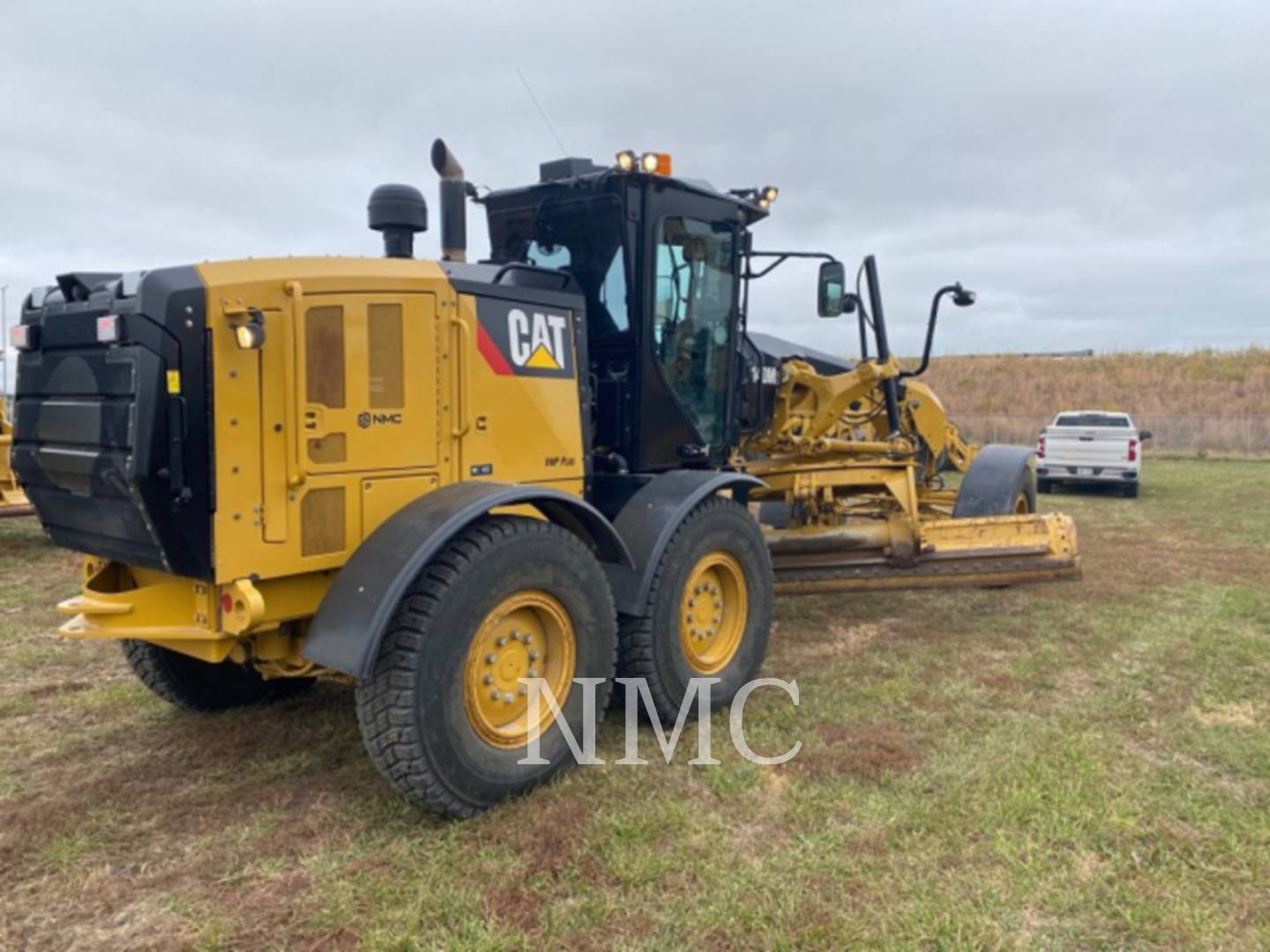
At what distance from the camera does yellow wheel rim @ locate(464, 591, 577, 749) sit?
11.9ft

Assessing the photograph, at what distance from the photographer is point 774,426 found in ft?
23.4

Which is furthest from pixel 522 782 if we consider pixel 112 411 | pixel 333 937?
pixel 112 411

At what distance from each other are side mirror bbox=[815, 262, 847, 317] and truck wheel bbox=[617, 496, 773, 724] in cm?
193

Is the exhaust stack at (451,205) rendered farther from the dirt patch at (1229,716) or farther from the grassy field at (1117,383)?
the grassy field at (1117,383)

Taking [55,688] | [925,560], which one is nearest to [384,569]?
[55,688]

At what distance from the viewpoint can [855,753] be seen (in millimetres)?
4203

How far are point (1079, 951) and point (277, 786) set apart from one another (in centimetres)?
305

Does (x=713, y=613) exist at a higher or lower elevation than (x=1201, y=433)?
lower

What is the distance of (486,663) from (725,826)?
111 centimetres

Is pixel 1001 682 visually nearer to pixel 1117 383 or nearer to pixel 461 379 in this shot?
pixel 461 379

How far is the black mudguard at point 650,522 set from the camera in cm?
438

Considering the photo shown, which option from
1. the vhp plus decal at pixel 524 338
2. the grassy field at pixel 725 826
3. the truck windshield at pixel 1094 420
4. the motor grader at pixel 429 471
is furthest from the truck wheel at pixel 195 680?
the truck windshield at pixel 1094 420

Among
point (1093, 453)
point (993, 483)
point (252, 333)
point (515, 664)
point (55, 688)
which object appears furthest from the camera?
point (1093, 453)

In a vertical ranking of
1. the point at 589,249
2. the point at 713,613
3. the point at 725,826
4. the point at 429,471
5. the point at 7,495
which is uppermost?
the point at 589,249
